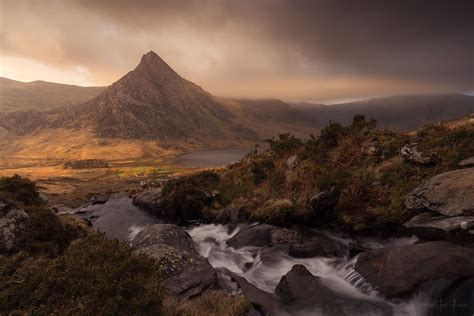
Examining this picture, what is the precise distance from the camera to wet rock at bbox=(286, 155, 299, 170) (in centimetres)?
2970

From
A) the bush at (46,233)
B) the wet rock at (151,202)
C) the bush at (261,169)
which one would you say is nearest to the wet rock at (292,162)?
the bush at (261,169)

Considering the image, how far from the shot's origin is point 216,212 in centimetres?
2994

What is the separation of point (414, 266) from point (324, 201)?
10.7m

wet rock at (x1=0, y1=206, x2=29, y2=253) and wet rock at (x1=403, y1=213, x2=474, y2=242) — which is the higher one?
wet rock at (x1=0, y1=206, x2=29, y2=253)

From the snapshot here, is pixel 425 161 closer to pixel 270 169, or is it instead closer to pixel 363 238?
pixel 363 238

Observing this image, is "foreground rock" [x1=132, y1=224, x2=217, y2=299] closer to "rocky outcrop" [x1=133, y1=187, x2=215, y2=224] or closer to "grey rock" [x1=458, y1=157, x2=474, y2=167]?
"rocky outcrop" [x1=133, y1=187, x2=215, y2=224]

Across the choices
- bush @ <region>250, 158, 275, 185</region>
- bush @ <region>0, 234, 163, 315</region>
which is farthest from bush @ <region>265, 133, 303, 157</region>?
bush @ <region>0, 234, 163, 315</region>

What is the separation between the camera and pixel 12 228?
14.2 m

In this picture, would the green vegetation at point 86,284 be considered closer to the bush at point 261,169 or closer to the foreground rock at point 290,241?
the foreground rock at point 290,241

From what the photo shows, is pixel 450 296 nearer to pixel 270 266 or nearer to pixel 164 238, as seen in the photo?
pixel 270 266

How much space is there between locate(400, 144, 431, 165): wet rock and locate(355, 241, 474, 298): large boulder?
914 cm

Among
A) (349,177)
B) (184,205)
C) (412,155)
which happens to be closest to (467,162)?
(412,155)

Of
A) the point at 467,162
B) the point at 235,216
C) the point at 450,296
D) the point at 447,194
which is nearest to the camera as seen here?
the point at 450,296

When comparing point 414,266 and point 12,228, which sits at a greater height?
point 12,228
